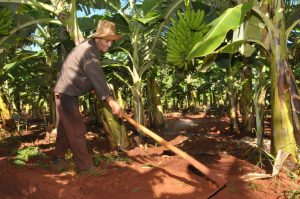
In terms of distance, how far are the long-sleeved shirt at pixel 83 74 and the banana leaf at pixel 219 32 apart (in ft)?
3.87

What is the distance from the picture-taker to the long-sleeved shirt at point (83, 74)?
165 inches

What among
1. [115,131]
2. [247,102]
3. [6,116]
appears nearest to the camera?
[115,131]

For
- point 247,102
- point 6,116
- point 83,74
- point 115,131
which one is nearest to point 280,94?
point 83,74

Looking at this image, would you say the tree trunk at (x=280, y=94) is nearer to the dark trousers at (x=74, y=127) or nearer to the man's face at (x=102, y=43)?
the man's face at (x=102, y=43)

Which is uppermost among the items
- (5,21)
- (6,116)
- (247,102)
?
(5,21)

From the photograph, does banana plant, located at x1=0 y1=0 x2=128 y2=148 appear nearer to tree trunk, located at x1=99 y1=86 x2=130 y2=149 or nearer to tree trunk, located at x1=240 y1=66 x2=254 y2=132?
tree trunk, located at x1=99 y1=86 x2=130 y2=149

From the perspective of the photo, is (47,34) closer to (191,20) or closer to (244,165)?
(191,20)

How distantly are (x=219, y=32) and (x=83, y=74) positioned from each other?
176cm

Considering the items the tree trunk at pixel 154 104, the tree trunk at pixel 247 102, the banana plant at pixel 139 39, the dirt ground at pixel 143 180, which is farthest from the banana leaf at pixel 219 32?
the tree trunk at pixel 154 104

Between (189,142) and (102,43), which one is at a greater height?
(102,43)

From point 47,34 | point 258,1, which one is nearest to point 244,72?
point 258,1

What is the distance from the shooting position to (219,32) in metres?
3.62

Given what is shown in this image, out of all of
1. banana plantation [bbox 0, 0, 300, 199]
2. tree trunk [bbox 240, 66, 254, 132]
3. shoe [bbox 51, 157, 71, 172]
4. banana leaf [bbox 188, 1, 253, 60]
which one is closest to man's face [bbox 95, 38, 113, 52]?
banana plantation [bbox 0, 0, 300, 199]

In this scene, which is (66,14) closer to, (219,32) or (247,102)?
(219,32)
